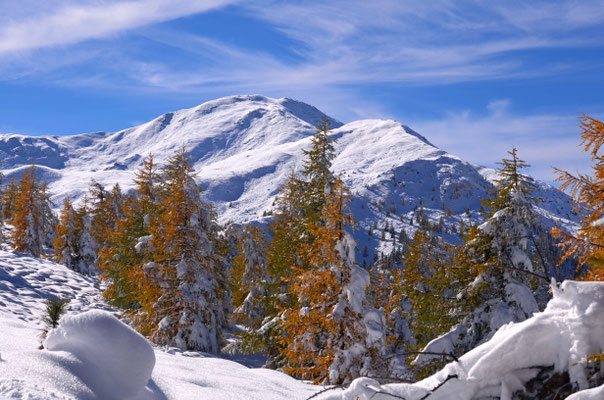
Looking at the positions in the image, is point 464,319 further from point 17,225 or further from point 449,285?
point 17,225

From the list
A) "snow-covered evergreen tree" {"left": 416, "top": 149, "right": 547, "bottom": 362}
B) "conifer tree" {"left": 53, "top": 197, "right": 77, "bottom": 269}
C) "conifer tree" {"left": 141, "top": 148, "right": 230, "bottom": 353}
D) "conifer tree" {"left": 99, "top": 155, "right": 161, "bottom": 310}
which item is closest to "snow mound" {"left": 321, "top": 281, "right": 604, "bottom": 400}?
"snow-covered evergreen tree" {"left": 416, "top": 149, "right": 547, "bottom": 362}

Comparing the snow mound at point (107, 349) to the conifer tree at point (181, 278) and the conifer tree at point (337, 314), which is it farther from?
the conifer tree at point (181, 278)

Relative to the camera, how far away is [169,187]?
1934 cm

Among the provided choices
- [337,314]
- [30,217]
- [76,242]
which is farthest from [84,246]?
[337,314]

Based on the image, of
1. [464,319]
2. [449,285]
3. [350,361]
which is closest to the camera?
[350,361]

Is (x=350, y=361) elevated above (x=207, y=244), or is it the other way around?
(x=207, y=244)

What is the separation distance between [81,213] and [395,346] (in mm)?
29941

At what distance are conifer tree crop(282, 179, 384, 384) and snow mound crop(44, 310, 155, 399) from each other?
6.90 metres

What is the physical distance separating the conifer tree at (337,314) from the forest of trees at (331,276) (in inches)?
1.4

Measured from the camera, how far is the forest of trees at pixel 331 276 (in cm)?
1020

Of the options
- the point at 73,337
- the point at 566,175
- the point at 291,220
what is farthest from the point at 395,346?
the point at 73,337

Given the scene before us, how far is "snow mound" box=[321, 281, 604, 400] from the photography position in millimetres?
2381

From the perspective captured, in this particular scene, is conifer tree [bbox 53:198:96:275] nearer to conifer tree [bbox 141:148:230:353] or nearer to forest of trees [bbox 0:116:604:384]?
forest of trees [bbox 0:116:604:384]

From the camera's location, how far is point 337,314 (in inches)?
443
